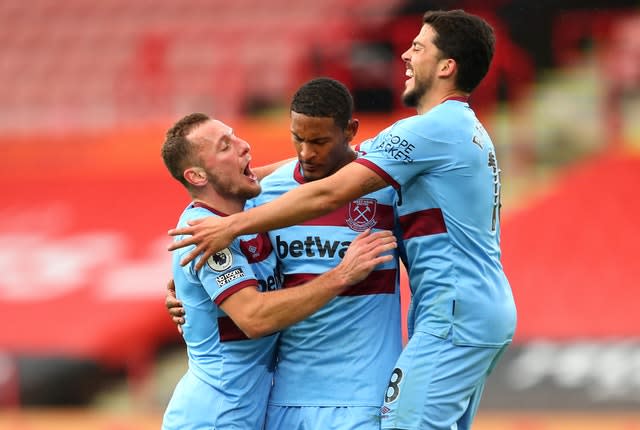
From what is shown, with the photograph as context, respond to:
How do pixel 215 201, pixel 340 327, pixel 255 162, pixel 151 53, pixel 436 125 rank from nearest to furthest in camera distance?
pixel 436 125
pixel 340 327
pixel 215 201
pixel 255 162
pixel 151 53

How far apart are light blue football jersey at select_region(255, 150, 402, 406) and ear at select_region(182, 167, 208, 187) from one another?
369 mm

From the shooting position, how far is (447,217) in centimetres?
437

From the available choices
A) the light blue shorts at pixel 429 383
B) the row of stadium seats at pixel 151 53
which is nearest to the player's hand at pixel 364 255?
the light blue shorts at pixel 429 383

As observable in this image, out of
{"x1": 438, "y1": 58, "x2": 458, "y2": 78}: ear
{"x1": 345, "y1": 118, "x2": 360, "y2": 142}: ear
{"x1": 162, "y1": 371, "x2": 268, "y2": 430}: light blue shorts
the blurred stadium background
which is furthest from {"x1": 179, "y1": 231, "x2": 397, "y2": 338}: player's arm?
the blurred stadium background

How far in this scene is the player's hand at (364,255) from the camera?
14.0ft

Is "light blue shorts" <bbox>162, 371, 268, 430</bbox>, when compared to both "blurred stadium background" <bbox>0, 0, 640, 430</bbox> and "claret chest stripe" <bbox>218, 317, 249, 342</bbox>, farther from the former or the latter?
"blurred stadium background" <bbox>0, 0, 640, 430</bbox>

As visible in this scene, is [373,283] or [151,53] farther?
[151,53]

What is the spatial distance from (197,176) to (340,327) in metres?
0.80

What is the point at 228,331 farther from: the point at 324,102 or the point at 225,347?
the point at 324,102

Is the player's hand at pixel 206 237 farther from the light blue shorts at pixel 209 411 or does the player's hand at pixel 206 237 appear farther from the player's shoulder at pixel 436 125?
the player's shoulder at pixel 436 125

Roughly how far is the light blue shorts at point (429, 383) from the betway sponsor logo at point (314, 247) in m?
0.43

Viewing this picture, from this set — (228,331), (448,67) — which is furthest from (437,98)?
(228,331)

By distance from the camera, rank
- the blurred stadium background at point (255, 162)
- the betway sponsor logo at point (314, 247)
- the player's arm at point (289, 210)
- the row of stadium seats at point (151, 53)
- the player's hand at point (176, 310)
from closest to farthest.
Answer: the player's arm at point (289, 210) < the betway sponsor logo at point (314, 247) < the player's hand at point (176, 310) < the blurred stadium background at point (255, 162) < the row of stadium seats at point (151, 53)

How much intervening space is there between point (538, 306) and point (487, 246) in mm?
5618
